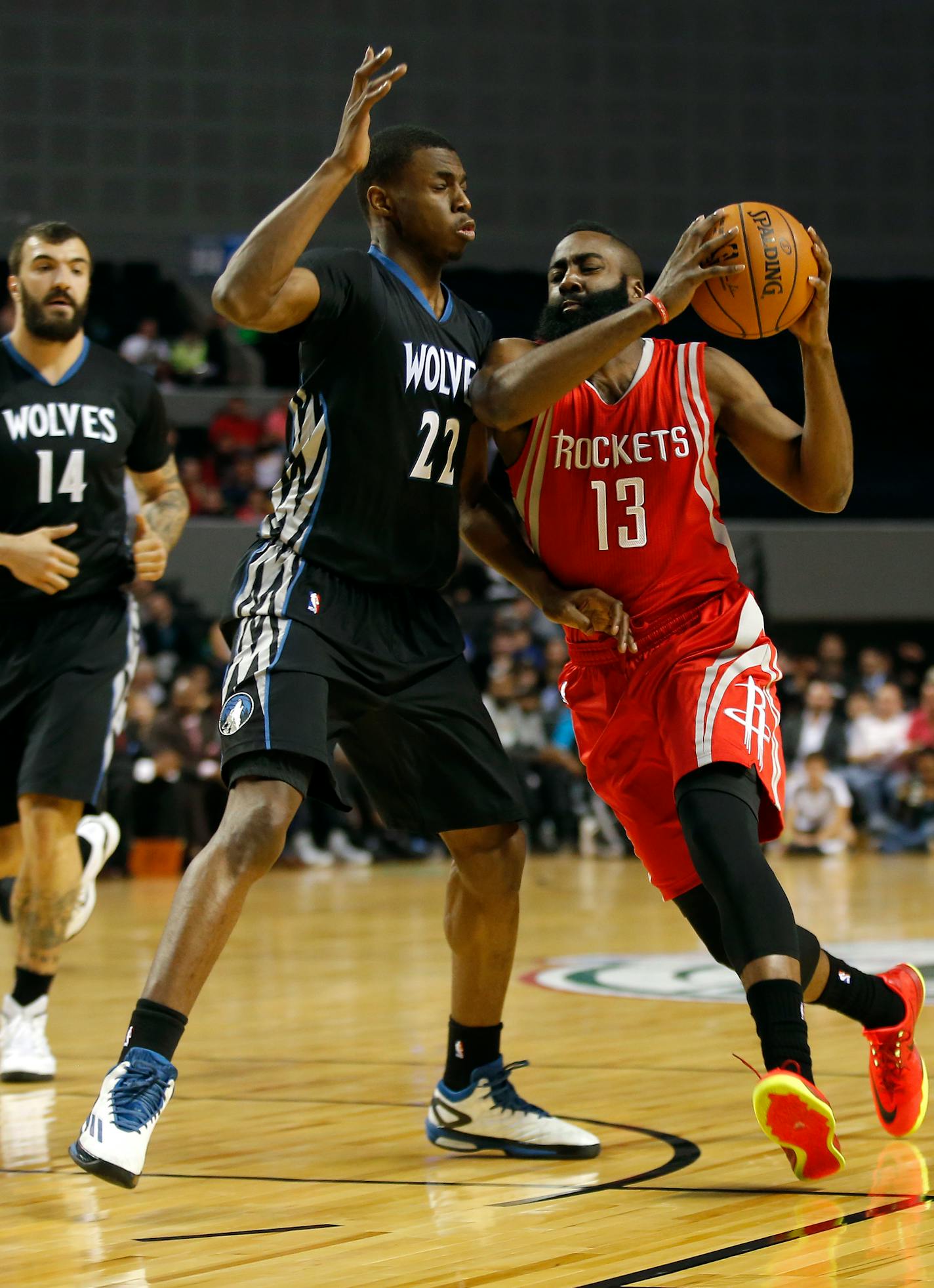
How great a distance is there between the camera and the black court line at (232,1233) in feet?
9.45

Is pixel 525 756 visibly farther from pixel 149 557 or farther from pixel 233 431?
pixel 149 557

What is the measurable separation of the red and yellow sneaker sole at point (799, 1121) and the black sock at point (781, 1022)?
49 mm

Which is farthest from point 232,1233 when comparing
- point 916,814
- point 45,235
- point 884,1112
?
point 916,814

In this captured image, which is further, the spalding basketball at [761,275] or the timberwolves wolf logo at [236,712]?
the spalding basketball at [761,275]

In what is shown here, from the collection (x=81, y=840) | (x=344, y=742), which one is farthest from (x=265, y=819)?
(x=81, y=840)

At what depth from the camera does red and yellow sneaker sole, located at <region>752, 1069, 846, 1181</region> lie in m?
3.01

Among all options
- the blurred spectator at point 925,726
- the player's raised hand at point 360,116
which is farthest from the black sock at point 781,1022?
the blurred spectator at point 925,726

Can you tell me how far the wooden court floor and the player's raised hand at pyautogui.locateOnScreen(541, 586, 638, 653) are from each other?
1.05 m

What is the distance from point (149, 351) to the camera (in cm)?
1742

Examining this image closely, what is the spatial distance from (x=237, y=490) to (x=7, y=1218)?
14.0 metres

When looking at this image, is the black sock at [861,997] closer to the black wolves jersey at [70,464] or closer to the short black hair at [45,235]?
the black wolves jersey at [70,464]

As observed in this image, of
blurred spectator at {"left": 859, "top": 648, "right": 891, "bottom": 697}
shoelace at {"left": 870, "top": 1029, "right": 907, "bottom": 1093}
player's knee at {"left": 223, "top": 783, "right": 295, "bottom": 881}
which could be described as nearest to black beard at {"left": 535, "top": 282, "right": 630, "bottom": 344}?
player's knee at {"left": 223, "top": 783, "right": 295, "bottom": 881}

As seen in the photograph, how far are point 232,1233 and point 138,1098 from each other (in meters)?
0.29

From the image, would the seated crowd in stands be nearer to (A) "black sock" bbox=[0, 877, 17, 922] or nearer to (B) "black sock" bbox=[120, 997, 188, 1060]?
(A) "black sock" bbox=[0, 877, 17, 922]
